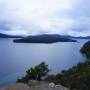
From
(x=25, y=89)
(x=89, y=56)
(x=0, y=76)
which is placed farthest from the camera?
(x=89, y=56)

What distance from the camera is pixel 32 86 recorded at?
11.7 metres

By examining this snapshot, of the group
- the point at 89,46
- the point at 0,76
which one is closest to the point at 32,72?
the point at 0,76

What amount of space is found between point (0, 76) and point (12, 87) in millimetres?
56952

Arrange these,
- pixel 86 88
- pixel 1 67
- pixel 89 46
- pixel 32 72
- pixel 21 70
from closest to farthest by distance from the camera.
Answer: pixel 86 88 < pixel 32 72 < pixel 21 70 < pixel 1 67 < pixel 89 46

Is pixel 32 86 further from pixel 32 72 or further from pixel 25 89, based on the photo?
pixel 32 72

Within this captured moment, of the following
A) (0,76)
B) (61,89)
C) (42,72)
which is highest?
(61,89)

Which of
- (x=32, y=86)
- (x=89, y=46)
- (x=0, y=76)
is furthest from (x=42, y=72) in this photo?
(x=89, y=46)

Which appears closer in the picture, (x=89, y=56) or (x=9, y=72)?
(x=9, y=72)

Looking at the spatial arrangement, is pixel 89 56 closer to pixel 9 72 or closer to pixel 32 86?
pixel 9 72

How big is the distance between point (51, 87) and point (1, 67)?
67.2 meters

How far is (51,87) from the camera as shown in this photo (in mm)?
11625

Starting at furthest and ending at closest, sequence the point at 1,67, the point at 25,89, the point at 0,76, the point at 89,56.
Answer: the point at 89,56, the point at 1,67, the point at 0,76, the point at 25,89

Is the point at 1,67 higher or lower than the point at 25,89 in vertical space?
lower

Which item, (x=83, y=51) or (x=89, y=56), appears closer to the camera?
(x=89, y=56)
